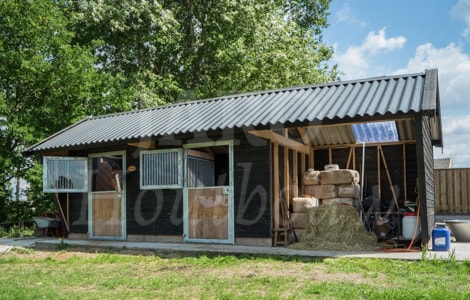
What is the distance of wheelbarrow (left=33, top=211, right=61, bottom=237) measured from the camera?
38.8 ft

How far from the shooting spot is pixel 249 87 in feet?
71.2

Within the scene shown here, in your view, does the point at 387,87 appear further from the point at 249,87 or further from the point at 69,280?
the point at 249,87

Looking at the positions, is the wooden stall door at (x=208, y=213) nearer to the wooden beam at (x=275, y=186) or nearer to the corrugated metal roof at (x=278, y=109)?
the wooden beam at (x=275, y=186)

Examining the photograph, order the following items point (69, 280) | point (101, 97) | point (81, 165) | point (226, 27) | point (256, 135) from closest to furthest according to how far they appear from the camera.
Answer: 1. point (69, 280)
2. point (256, 135)
3. point (81, 165)
4. point (101, 97)
5. point (226, 27)

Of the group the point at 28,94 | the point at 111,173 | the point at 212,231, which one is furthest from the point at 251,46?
the point at 212,231

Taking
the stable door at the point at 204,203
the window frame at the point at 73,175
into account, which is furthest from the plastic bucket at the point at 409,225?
the window frame at the point at 73,175

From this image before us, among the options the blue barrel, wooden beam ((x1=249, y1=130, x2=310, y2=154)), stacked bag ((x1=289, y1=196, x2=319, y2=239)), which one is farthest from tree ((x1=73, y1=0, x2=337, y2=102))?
the blue barrel

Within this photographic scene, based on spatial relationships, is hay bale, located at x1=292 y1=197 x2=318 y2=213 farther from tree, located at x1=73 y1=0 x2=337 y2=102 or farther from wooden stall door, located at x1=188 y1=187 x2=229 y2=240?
tree, located at x1=73 y1=0 x2=337 y2=102

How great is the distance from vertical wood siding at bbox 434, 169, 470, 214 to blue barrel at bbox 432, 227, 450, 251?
32.6 feet

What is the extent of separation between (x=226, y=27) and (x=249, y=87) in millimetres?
2864

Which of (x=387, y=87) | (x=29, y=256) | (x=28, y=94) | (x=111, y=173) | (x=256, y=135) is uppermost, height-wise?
(x=28, y=94)

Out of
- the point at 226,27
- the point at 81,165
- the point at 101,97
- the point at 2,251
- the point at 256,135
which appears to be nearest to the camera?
the point at 256,135

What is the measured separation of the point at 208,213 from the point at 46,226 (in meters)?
4.93

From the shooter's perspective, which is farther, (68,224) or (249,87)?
(249,87)
